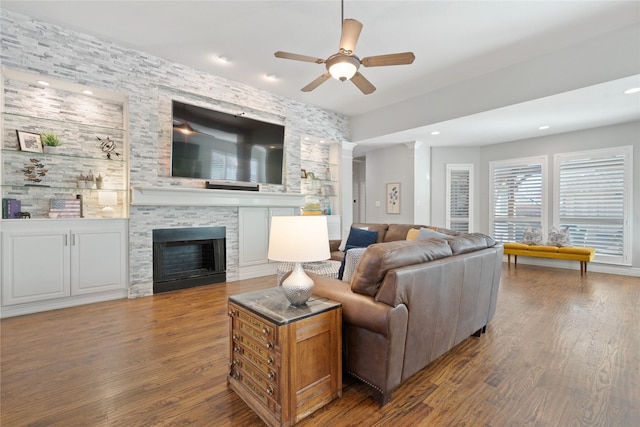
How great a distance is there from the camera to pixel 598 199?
554 cm

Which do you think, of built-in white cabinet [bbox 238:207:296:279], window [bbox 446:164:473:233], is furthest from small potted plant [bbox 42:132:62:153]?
window [bbox 446:164:473:233]

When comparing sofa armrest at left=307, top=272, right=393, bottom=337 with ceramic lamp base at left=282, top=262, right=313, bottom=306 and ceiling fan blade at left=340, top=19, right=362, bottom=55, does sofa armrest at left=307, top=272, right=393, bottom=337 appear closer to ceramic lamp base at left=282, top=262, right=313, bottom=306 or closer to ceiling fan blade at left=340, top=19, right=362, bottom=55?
ceramic lamp base at left=282, top=262, right=313, bottom=306

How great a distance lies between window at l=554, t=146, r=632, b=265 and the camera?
529 cm

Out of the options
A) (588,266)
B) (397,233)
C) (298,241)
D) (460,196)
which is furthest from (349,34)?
(588,266)

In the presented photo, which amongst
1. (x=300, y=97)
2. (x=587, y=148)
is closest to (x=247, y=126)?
(x=300, y=97)

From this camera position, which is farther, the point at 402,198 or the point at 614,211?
the point at 402,198

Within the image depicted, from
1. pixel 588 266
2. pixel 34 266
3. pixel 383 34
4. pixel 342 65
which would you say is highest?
pixel 383 34

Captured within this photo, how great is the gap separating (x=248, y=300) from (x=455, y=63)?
4269 mm

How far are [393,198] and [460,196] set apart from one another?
5.52ft

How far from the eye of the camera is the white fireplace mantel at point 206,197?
388 cm

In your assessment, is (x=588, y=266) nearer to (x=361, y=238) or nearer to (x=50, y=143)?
(x=361, y=238)

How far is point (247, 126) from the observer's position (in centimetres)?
493

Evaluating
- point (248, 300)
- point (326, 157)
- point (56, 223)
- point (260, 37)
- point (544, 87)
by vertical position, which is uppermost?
point (260, 37)

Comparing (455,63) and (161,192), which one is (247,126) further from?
(455,63)
